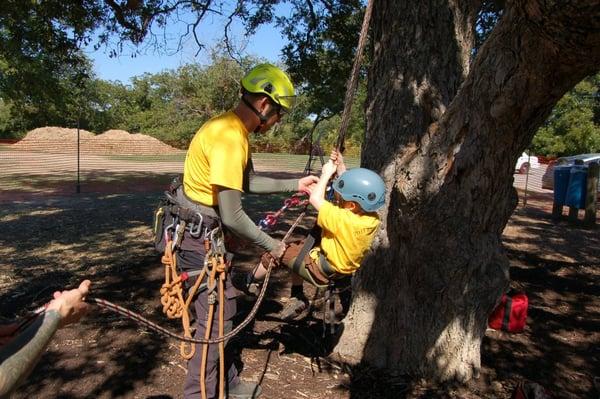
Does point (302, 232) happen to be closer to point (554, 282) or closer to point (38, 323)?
point (554, 282)

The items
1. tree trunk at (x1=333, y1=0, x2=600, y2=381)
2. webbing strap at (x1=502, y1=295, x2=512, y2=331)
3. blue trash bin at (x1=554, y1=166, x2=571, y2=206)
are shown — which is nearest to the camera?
tree trunk at (x1=333, y1=0, x2=600, y2=381)

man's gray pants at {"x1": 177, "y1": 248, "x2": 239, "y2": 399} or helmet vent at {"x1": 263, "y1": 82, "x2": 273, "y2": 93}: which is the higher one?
helmet vent at {"x1": 263, "y1": 82, "x2": 273, "y2": 93}

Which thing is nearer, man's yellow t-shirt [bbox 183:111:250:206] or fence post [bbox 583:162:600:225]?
man's yellow t-shirt [bbox 183:111:250:206]

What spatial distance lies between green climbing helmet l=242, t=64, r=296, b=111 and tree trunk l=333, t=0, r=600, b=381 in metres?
0.92

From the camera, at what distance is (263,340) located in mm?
4496

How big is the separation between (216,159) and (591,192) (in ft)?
34.4

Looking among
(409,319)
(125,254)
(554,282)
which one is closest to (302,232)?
(125,254)

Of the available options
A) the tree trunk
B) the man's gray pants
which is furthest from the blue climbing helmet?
the man's gray pants

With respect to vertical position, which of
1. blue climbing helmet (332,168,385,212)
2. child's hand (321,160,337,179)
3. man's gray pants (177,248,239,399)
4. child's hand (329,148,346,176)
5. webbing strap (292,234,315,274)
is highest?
child's hand (329,148,346,176)

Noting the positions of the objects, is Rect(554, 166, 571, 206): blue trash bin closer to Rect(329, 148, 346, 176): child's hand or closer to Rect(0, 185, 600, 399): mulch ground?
Rect(0, 185, 600, 399): mulch ground

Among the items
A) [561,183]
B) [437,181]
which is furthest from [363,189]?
[561,183]

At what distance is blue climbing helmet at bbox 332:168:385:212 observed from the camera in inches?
118

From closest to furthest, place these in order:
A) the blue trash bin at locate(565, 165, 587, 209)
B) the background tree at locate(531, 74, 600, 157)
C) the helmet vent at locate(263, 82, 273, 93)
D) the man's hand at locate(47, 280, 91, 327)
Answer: the man's hand at locate(47, 280, 91, 327) → the helmet vent at locate(263, 82, 273, 93) → the blue trash bin at locate(565, 165, 587, 209) → the background tree at locate(531, 74, 600, 157)

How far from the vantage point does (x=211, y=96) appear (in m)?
47.3
